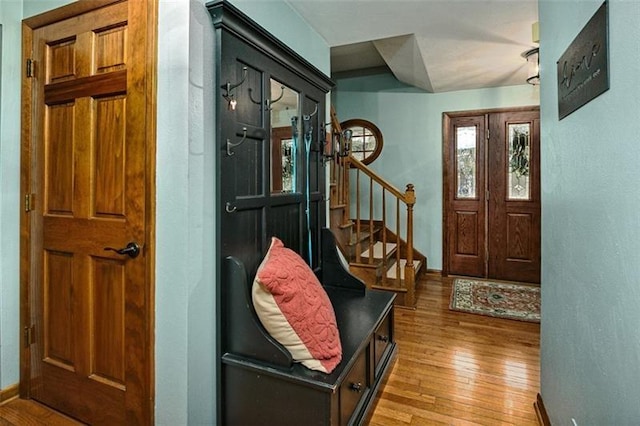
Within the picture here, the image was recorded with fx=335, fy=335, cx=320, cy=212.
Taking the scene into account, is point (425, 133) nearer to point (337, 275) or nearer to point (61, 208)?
point (337, 275)

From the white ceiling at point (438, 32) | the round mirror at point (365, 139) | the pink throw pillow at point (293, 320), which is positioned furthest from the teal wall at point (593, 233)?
the round mirror at point (365, 139)

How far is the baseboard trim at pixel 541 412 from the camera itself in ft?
5.26

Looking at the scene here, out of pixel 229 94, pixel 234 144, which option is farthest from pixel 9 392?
pixel 229 94

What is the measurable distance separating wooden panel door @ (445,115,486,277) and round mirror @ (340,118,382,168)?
0.94m

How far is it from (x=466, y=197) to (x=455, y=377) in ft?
8.99

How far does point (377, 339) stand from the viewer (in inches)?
74.3

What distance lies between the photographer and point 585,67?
1.08 metres

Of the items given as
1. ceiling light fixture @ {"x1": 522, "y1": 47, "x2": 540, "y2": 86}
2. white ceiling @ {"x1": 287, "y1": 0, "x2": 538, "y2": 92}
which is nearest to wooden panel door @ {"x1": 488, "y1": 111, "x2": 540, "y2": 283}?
white ceiling @ {"x1": 287, "y1": 0, "x2": 538, "y2": 92}

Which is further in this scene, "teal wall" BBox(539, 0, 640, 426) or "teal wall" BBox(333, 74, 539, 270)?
"teal wall" BBox(333, 74, 539, 270)

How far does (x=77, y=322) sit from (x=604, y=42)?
7.72ft

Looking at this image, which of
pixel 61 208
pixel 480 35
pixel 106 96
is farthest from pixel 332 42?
pixel 61 208

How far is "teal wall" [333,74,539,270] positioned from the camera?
170 inches

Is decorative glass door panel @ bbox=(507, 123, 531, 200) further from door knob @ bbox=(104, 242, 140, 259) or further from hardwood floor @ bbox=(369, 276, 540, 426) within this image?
door knob @ bbox=(104, 242, 140, 259)

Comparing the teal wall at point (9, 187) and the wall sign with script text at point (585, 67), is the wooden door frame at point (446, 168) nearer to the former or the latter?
the wall sign with script text at point (585, 67)
